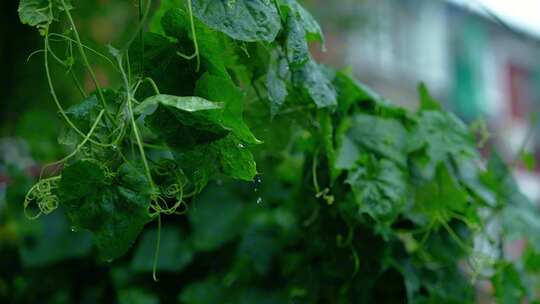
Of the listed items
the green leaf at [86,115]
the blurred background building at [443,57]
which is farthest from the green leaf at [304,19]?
the blurred background building at [443,57]

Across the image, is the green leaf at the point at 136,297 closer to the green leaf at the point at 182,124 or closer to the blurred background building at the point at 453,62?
the green leaf at the point at 182,124

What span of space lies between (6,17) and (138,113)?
232 centimetres

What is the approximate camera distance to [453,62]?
33.8 feet

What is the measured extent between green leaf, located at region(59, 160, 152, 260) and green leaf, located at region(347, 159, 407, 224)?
15.8 inches

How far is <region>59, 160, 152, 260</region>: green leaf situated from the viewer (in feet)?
2.75

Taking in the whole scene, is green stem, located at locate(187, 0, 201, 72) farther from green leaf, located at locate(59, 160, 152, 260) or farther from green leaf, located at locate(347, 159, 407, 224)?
green leaf, located at locate(347, 159, 407, 224)

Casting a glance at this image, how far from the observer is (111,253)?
0.85 metres

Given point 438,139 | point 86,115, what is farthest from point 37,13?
point 438,139

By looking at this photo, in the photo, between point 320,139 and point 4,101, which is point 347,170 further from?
point 4,101

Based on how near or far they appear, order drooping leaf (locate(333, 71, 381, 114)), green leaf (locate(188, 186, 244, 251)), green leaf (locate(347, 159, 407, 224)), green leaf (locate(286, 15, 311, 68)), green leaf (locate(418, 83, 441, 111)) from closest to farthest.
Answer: green leaf (locate(286, 15, 311, 68))
green leaf (locate(347, 159, 407, 224))
drooping leaf (locate(333, 71, 381, 114))
green leaf (locate(418, 83, 441, 111))
green leaf (locate(188, 186, 244, 251))

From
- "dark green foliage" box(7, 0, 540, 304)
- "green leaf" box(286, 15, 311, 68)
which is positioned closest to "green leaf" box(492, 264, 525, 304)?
"dark green foliage" box(7, 0, 540, 304)

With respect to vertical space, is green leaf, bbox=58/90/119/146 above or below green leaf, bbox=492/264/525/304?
above

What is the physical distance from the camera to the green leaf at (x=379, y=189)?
3.78ft

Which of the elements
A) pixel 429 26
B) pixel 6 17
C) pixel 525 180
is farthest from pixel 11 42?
pixel 525 180
